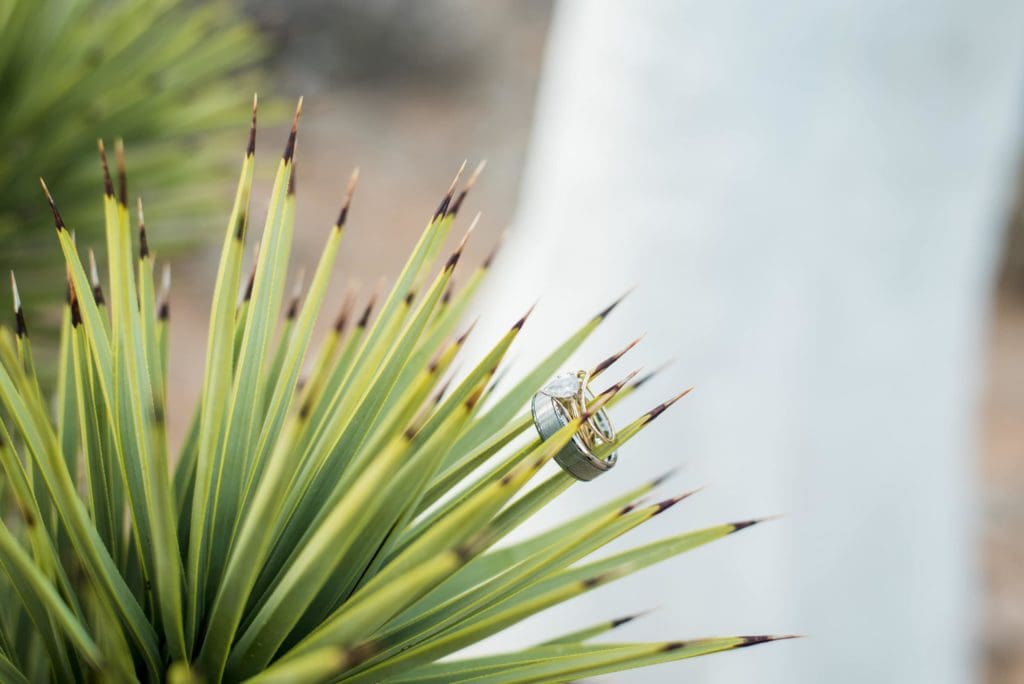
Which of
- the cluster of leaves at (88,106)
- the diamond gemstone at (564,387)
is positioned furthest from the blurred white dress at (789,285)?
the diamond gemstone at (564,387)

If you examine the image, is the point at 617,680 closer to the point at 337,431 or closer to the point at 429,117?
the point at 337,431

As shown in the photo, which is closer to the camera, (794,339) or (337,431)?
(337,431)

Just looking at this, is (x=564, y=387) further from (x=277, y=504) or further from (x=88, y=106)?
(x=88, y=106)

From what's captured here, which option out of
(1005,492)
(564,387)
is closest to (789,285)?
(564,387)

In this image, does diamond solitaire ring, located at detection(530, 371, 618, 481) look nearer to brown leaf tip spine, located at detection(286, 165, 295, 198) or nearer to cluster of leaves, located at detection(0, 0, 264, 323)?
brown leaf tip spine, located at detection(286, 165, 295, 198)

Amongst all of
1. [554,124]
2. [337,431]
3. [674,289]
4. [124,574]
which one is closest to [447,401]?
[337,431]
